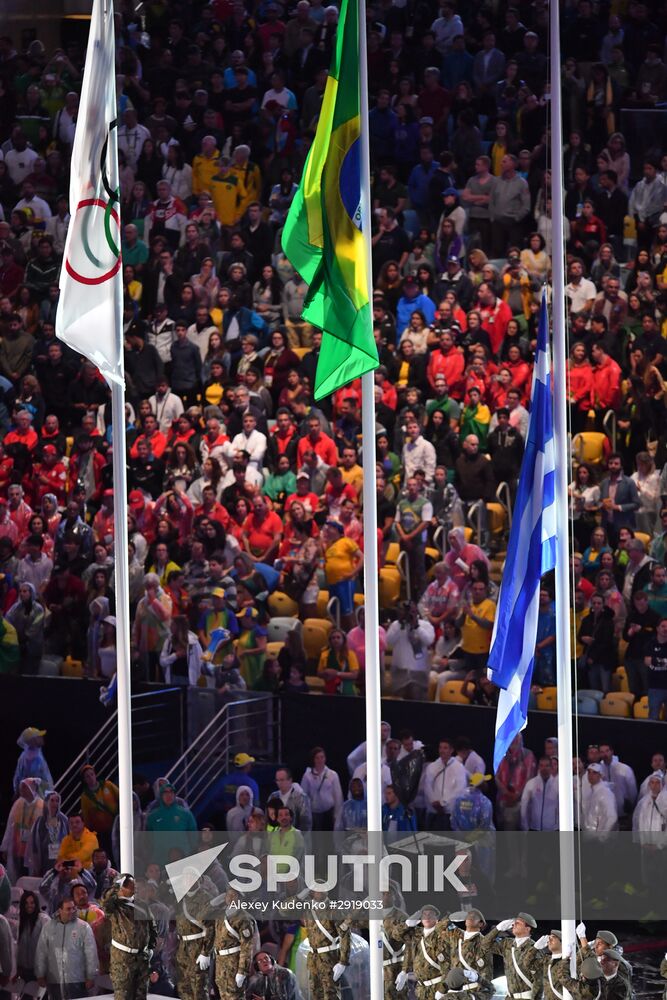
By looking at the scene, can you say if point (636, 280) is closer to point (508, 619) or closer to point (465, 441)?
point (465, 441)

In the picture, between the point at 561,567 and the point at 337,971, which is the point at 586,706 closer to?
the point at 337,971

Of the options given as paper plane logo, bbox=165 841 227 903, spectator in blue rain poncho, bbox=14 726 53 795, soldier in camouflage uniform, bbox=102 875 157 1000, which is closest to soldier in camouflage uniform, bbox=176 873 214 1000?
soldier in camouflage uniform, bbox=102 875 157 1000

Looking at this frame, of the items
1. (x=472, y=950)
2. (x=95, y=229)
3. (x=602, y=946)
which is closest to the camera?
(x=95, y=229)

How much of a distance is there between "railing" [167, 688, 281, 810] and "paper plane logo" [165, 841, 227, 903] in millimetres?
1147

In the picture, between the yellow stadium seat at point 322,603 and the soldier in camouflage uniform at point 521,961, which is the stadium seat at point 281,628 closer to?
the yellow stadium seat at point 322,603

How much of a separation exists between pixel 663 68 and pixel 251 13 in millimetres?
4500

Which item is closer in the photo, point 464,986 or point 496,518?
point 464,986

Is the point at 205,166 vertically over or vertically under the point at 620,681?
over

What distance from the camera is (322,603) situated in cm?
1617

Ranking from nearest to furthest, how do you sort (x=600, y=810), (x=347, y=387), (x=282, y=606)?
(x=600, y=810) → (x=282, y=606) → (x=347, y=387)

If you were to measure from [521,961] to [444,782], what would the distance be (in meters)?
2.97

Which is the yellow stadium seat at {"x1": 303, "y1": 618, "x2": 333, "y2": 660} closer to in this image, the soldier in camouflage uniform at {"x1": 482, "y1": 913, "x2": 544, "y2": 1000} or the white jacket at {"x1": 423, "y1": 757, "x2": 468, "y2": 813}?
the white jacket at {"x1": 423, "y1": 757, "x2": 468, "y2": 813}

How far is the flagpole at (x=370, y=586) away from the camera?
10.7m

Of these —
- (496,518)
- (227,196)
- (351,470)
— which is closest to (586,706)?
(496,518)
